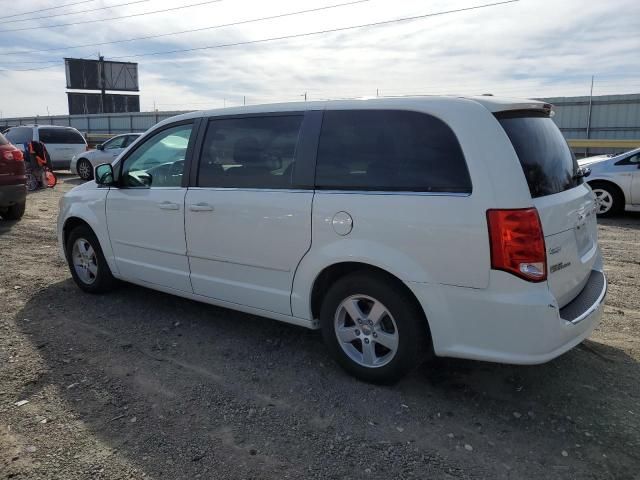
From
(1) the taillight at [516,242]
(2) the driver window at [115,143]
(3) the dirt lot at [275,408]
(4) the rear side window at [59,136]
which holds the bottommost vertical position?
(3) the dirt lot at [275,408]

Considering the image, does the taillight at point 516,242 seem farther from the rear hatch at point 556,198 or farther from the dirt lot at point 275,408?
the dirt lot at point 275,408

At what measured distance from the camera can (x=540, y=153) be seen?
128 inches

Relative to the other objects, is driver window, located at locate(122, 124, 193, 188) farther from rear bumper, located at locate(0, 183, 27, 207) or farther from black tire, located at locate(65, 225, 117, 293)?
rear bumper, located at locate(0, 183, 27, 207)

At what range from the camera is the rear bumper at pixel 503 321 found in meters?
2.92

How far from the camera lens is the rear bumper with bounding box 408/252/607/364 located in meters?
2.92

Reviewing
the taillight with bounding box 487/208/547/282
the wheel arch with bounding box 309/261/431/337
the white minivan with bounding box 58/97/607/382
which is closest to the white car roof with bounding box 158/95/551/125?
the white minivan with bounding box 58/97/607/382

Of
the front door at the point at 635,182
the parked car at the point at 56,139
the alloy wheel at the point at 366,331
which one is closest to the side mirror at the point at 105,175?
the alloy wheel at the point at 366,331

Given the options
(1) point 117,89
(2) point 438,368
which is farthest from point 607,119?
Result: (1) point 117,89

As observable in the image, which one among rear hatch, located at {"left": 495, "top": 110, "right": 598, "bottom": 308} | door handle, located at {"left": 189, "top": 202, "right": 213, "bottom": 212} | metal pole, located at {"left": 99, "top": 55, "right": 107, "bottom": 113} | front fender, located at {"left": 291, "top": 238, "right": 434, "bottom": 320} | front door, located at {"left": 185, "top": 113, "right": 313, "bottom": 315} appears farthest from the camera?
metal pole, located at {"left": 99, "top": 55, "right": 107, "bottom": 113}

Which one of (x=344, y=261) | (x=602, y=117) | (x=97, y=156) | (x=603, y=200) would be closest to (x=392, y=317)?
(x=344, y=261)

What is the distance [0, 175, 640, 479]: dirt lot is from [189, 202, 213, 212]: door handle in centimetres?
105

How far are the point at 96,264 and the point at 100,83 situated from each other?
5193 centimetres

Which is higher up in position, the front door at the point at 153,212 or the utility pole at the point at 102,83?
the utility pole at the point at 102,83

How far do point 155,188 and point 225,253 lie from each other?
1.02 m
